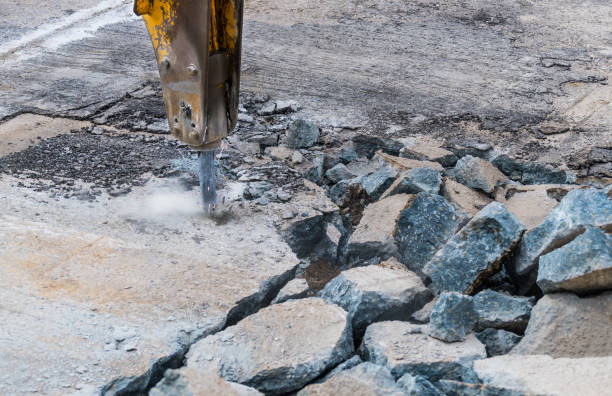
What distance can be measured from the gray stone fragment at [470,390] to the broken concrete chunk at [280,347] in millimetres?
449

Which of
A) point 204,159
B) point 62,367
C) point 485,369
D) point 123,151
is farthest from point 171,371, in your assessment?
point 123,151

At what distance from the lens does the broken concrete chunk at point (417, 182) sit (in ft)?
12.2

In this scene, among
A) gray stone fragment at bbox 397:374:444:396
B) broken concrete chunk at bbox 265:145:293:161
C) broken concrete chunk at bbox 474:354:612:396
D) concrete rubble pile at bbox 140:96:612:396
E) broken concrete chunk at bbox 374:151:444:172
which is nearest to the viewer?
broken concrete chunk at bbox 474:354:612:396

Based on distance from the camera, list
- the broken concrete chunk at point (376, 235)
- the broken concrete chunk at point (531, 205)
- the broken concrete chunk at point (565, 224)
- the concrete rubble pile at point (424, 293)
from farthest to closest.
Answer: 1. the broken concrete chunk at point (531, 205)
2. the broken concrete chunk at point (376, 235)
3. the broken concrete chunk at point (565, 224)
4. the concrete rubble pile at point (424, 293)

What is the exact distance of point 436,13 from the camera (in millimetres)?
7473

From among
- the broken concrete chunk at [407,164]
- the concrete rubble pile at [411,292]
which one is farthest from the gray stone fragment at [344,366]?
the broken concrete chunk at [407,164]

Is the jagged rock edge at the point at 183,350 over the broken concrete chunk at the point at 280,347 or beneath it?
beneath

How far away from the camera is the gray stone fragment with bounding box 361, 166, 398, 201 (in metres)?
3.95

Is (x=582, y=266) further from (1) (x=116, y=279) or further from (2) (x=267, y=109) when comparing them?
(2) (x=267, y=109)

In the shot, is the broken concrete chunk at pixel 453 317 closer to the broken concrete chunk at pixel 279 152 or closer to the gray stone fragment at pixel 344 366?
the gray stone fragment at pixel 344 366

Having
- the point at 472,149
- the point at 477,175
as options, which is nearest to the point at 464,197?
the point at 477,175

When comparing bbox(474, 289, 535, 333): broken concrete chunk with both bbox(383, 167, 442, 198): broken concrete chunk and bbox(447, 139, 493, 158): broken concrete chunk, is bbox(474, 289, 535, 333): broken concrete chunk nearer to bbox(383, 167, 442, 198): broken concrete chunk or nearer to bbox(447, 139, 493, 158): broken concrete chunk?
bbox(383, 167, 442, 198): broken concrete chunk

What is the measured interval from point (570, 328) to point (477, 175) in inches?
60.3

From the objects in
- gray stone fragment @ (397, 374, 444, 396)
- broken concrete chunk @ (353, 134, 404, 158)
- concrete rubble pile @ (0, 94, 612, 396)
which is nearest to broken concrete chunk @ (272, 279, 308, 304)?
concrete rubble pile @ (0, 94, 612, 396)
